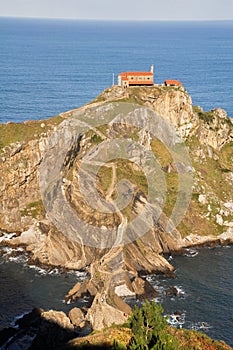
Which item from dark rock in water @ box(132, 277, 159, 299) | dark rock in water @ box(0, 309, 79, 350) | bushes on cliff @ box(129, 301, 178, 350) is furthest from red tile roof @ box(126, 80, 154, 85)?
bushes on cliff @ box(129, 301, 178, 350)

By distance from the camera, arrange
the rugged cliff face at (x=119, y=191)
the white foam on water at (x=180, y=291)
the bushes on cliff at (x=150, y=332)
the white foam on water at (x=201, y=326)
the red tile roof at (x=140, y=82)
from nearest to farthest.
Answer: the bushes on cliff at (x=150, y=332), the white foam on water at (x=201, y=326), the white foam on water at (x=180, y=291), the rugged cliff face at (x=119, y=191), the red tile roof at (x=140, y=82)

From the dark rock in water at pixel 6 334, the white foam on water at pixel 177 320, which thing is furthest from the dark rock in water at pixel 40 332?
the white foam on water at pixel 177 320

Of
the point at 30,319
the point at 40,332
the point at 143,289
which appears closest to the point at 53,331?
the point at 40,332

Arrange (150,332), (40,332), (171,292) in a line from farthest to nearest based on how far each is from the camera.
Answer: (171,292) < (40,332) < (150,332)

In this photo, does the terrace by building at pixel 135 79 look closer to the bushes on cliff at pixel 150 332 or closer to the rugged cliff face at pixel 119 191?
the rugged cliff face at pixel 119 191

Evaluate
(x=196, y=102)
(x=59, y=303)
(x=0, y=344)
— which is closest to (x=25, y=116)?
(x=196, y=102)

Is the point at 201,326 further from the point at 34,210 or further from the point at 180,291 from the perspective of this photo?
the point at 34,210

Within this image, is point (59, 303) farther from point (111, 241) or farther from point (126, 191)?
point (126, 191)
